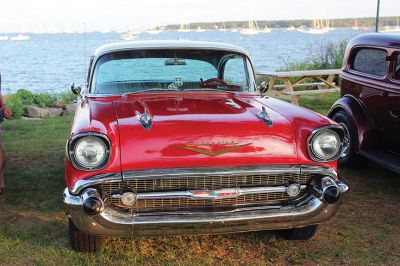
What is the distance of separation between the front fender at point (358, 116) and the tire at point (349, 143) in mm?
55

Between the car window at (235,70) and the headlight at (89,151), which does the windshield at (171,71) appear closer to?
the car window at (235,70)

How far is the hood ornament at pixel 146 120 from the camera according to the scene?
341 centimetres

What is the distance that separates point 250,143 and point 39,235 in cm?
197

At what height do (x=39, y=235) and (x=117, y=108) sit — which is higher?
(x=117, y=108)

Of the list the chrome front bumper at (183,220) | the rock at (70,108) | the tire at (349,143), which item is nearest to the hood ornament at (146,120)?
the chrome front bumper at (183,220)

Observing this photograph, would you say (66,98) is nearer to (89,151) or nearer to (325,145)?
(89,151)

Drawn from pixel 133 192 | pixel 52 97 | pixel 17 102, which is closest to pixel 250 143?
pixel 133 192

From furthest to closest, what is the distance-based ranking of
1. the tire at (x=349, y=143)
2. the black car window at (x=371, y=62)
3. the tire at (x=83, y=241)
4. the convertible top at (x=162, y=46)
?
the tire at (x=349, y=143)
the black car window at (x=371, y=62)
the convertible top at (x=162, y=46)
the tire at (x=83, y=241)

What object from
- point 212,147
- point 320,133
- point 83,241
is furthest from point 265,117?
point 83,241

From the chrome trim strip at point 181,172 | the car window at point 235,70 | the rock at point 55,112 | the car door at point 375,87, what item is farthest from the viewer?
the rock at point 55,112

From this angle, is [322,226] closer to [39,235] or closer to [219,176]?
[219,176]

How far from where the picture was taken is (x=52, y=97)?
15.5 metres

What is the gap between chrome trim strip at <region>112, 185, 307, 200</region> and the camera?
10.8 feet

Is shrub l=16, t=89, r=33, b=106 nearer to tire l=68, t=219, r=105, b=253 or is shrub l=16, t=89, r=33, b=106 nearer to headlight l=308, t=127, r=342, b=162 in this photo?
tire l=68, t=219, r=105, b=253
